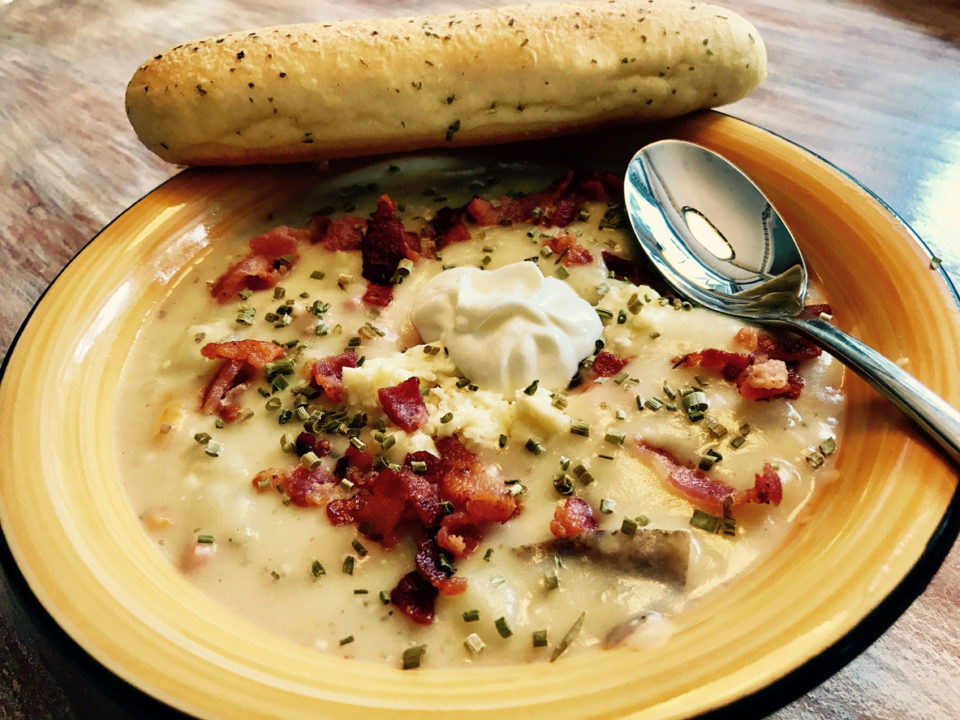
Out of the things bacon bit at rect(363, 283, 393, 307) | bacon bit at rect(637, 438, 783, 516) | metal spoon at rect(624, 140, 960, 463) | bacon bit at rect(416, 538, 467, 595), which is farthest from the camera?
bacon bit at rect(363, 283, 393, 307)

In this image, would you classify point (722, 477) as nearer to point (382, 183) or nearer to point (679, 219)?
point (679, 219)

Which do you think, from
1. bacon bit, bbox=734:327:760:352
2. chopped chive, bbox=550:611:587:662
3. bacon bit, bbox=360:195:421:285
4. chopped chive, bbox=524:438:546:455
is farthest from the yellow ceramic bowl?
bacon bit, bbox=360:195:421:285

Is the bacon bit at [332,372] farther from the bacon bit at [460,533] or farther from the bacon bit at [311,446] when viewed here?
the bacon bit at [460,533]

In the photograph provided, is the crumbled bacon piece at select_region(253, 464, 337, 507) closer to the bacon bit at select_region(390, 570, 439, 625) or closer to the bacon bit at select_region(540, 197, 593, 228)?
the bacon bit at select_region(390, 570, 439, 625)

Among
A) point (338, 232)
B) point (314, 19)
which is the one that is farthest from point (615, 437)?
point (314, 19)

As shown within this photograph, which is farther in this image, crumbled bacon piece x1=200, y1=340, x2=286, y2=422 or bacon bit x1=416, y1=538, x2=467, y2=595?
crumbled bacon piece x1=200, y1=340, x2=286, y2=422

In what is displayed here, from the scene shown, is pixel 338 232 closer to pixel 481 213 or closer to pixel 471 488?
pixel 481 213

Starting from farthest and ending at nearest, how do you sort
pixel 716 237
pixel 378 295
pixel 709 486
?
pixel 716 237
pixel 378 295
pixel 709 486
